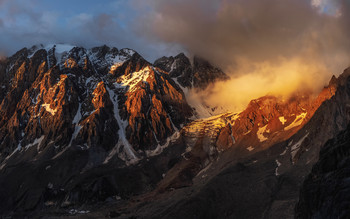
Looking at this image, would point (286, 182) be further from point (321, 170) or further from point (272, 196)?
point (321, 170)

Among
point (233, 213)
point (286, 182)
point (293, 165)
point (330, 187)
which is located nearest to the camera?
point (330, 187)

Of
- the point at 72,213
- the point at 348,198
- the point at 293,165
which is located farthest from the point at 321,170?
the point at 72,213

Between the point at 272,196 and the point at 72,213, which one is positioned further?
the point at 72,213

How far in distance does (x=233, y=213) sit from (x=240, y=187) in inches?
971

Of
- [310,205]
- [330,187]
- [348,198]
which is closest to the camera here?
[348,198]

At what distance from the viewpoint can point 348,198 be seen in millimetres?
42250

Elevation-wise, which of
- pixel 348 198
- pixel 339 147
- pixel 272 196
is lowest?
pixel 272 196

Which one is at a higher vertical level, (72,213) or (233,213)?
(72,213)

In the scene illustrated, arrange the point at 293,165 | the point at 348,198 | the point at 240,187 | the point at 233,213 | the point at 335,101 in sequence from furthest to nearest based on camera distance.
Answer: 1. the point at 335,101
2. the point at 293,165
3. the point at 240,187
4. the point at 233,213
5. the point at 348,198

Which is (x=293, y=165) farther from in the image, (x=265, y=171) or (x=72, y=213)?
(x=72, y=213)

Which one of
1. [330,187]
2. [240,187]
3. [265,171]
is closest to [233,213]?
[240,187]

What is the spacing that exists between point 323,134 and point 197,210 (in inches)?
3184

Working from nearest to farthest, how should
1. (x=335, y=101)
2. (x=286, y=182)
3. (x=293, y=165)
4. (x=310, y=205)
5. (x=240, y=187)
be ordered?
1. (x=310, y=205)
2. (x=286, y=182)
3. (x=240, y=187)
4. (x=293, y=165)
5. (x=335, y=101)

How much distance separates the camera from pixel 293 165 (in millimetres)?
163250
